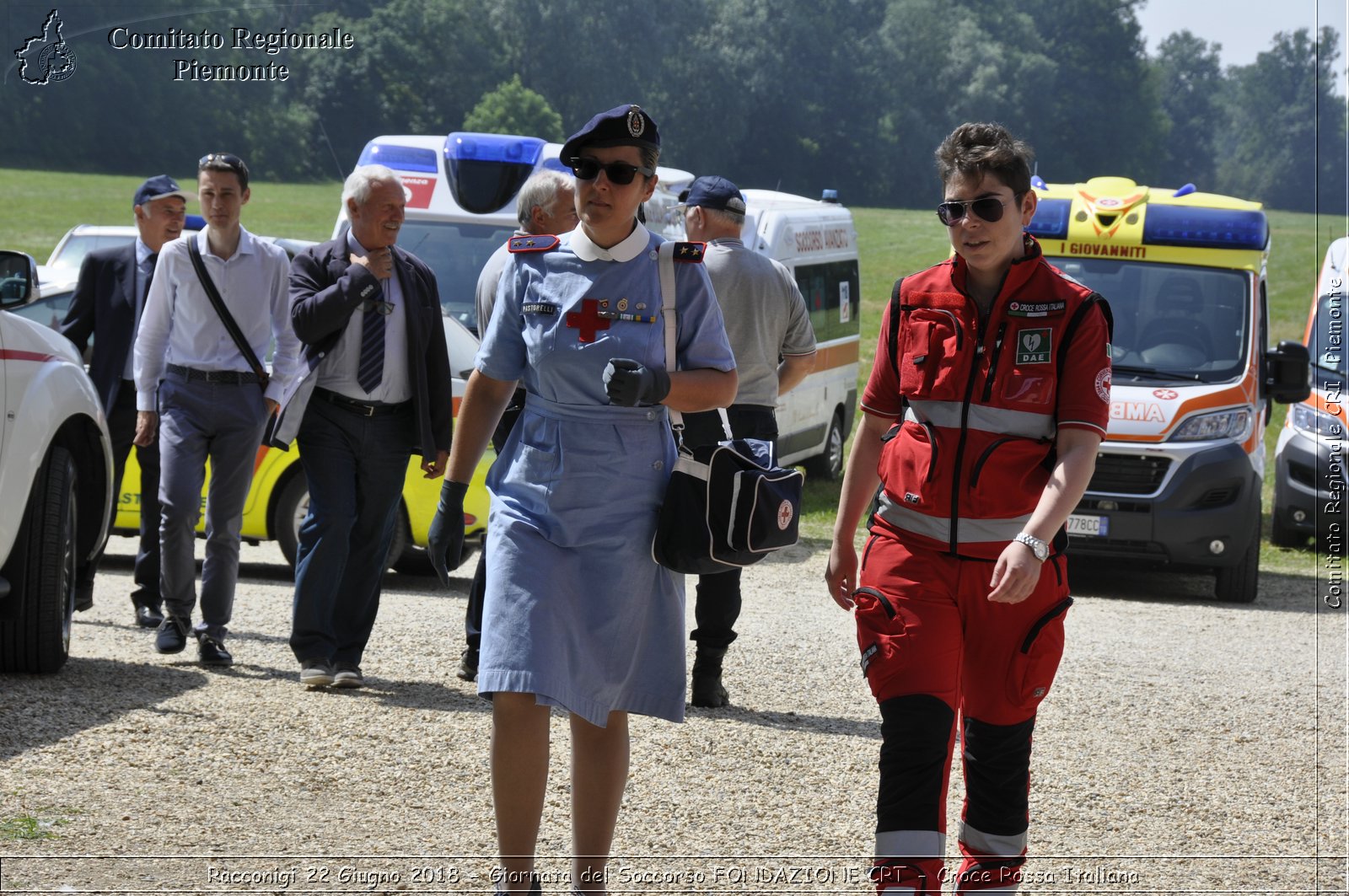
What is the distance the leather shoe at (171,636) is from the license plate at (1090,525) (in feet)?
21.1

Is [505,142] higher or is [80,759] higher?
[505,142]

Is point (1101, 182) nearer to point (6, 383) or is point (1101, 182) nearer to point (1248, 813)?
point (1248, 813)

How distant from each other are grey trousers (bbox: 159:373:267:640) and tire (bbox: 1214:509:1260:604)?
7.18m

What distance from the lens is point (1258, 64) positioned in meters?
95.5

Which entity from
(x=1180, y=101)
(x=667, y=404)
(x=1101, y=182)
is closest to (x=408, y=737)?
(x=667, y=404)

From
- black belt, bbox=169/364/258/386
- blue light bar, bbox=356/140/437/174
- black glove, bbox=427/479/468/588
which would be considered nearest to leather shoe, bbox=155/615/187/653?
black belt, bbox=169/364/258/386

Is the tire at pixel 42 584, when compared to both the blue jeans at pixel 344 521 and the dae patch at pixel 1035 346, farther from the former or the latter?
the dae patch at pixel 1035 346

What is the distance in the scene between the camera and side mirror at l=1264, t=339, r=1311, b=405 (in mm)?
11047

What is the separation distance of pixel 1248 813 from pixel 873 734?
1.45m

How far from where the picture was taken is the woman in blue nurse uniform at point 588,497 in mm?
3836

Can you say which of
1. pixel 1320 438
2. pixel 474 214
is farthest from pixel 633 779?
pixel 1320 438

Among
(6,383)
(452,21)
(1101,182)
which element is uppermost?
(452,21)

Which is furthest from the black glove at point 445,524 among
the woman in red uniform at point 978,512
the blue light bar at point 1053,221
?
the blue light bar at point 1053,221

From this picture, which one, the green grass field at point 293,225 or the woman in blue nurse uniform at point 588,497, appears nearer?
the woman in blue nurse uniform at point 588,497
